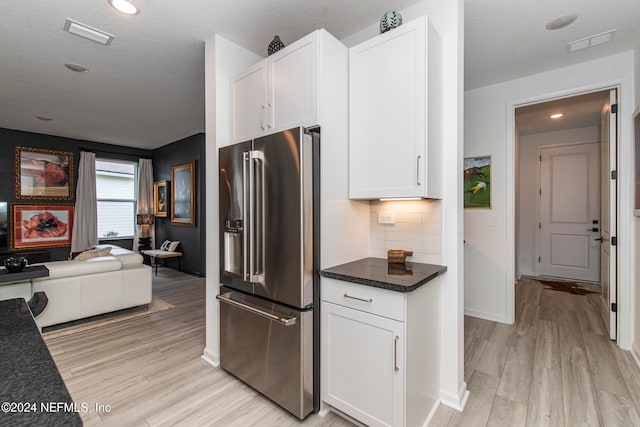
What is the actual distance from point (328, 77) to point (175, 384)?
2408 millimetres

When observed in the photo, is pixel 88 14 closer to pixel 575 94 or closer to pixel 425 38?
pixel 425 38

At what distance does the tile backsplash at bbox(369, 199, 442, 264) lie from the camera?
207 centimetres

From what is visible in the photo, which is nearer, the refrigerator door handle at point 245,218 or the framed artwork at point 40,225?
the refrigerator door handle at point 245,218

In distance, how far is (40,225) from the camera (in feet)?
18.6

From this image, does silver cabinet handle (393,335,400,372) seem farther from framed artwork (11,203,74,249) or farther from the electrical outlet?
framed artwork (11,203,74,249)

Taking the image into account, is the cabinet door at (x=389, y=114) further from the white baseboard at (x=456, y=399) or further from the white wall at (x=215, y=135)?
the white baseboard at (x=456, y=399)

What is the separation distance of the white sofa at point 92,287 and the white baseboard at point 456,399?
343 centimetres

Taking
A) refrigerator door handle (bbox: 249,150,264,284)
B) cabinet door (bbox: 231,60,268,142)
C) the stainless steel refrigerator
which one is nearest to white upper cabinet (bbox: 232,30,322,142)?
cabinet door (bbox: 231,60,268,142)

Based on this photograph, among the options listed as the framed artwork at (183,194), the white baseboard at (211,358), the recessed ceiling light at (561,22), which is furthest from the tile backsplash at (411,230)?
the framed artwork at (183,194)

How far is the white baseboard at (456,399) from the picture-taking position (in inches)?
77.2

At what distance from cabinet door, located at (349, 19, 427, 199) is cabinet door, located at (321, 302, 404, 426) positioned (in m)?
0.79

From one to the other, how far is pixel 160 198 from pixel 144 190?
1.50 ft

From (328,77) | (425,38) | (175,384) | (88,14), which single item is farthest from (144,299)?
(425,38)

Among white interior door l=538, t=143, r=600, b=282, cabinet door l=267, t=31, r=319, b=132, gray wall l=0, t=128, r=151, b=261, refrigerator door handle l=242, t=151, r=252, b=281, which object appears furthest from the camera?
gray wall l=0, t=128, r=151, b=261
